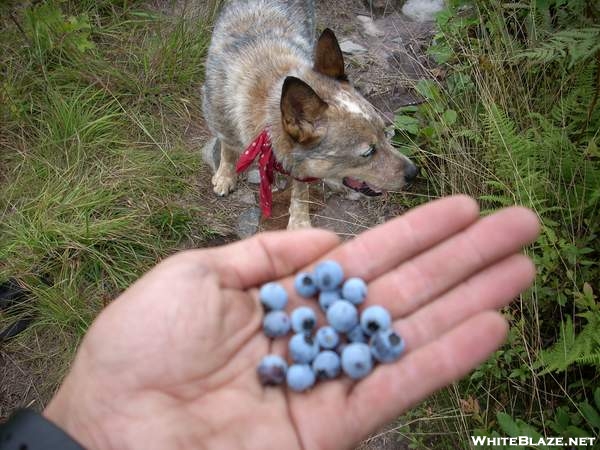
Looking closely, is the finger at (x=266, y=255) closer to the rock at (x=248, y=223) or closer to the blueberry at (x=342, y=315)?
the blueberry at (x=342, y=315)

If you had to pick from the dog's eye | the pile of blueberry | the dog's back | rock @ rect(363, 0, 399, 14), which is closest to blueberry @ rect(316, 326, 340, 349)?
the pile of blueberry

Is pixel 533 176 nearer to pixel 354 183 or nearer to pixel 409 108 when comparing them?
pixel 354 183

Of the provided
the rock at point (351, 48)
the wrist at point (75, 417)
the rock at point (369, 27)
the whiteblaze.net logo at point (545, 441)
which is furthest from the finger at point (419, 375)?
the rock at point (369, 27)

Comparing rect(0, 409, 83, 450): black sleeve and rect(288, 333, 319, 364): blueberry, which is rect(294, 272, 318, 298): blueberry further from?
rect(0, 409, 83, 450): black sleeve

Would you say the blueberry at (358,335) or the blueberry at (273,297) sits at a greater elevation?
the blueberry at (273,297)

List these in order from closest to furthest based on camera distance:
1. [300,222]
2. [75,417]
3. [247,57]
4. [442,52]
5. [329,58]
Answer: [75,417], [329,58], [247,57], [300,222], [442,52]

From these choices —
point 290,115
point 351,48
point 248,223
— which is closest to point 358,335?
point 290,115

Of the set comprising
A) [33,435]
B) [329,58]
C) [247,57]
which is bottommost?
[33,435]
